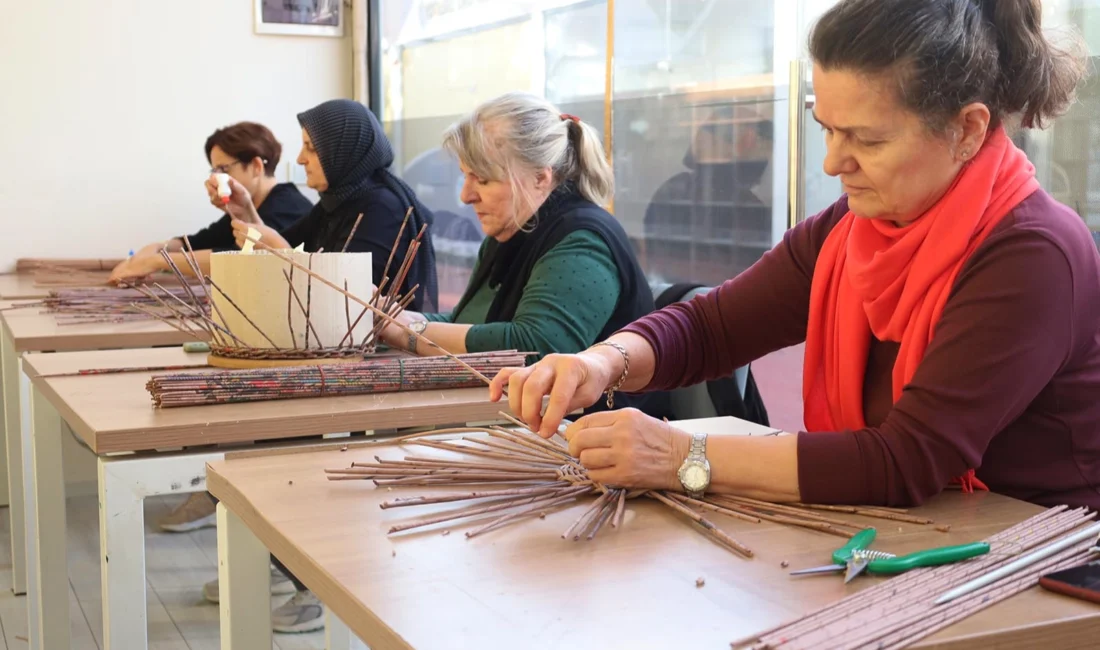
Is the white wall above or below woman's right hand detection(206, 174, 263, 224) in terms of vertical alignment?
above

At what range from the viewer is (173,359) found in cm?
226

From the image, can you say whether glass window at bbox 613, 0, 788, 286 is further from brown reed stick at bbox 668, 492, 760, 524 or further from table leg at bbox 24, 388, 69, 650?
brown reed stick at bbox 668, 492, 760, 524

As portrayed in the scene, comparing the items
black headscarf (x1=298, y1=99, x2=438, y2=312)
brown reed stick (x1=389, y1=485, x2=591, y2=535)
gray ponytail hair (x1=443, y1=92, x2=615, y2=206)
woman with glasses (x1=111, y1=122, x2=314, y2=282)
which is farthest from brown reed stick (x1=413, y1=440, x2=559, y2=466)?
woman with glasses (x1=111, y1=122, x2=314, y2=282)

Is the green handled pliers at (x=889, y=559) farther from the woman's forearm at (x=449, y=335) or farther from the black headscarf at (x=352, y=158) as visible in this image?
the black headscarf at (x=352, y=158)

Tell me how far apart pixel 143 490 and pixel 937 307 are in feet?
3.68

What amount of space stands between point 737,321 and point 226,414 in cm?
79

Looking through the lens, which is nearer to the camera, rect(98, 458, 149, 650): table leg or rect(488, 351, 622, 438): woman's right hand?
rect(488, 351, 622, 438): woman's right hand

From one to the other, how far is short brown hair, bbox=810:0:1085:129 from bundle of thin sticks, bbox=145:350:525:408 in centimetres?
85

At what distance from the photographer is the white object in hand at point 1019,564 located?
0.90 m

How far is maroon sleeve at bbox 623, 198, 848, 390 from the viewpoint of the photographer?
1.70 m

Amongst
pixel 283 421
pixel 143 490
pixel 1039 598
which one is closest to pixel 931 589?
pixel 1039 598

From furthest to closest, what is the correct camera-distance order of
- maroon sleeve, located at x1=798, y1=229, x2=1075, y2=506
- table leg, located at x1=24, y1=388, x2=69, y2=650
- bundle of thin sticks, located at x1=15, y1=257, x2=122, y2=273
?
bundle of thin sticks, located at x1=15, y1=257, x2=122, y2=273, table leg, located at x1=24, y1=388, x2=69, y2=650, maroon sleeve, located at x1=798, y1=229, x2=1075, y2=506

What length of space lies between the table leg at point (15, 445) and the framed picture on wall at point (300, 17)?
256 cm

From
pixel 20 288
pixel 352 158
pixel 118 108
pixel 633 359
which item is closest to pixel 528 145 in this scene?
pixel 633 359
